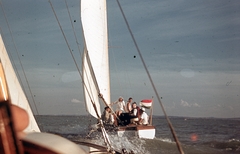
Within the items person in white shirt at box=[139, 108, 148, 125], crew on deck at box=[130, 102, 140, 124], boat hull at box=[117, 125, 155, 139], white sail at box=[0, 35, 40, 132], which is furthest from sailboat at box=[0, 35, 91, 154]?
person in white shirt at box=[139, 108, 148, 125]

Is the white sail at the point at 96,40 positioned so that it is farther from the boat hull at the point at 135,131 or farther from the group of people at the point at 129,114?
the boat hull at the point at 135,131

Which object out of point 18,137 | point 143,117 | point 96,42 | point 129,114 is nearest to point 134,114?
point 129,114

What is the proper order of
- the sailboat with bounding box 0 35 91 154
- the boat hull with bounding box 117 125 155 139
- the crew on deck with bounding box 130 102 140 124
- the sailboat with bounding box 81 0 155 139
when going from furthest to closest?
the sailboat with bounding box 81 0 155 139
the boat hull with bounding box 117 125 155 139
the crew on deck with bounding box 130 102 140 124
the sailboat with bounding box 0 35 91 154

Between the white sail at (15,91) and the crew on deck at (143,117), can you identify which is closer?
the white sail at (15,91)

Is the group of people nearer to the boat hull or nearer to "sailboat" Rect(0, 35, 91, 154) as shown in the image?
the boat hull

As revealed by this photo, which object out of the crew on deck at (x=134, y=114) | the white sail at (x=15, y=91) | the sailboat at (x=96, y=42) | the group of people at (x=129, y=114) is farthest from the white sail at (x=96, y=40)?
the white sail at (x=15, y=91)

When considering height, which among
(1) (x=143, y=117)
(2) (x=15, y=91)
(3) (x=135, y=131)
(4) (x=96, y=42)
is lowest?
(2) (x=15, y=91)

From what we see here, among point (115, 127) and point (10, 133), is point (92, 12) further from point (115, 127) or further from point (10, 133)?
point (10, 133)

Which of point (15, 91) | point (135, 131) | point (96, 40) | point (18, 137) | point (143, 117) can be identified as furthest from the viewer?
point (96, 40)

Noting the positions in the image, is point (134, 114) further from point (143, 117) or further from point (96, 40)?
point (96, 40)

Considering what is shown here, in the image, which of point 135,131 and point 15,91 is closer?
point 15,91

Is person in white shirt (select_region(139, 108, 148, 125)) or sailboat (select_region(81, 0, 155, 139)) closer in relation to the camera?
person in white shirt (select_region(139, 108, 148, 125))

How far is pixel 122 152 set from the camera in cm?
274

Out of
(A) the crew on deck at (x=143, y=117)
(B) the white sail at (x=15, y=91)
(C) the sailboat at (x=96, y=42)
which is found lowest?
(B) the white sail at (x=15, y=91)
